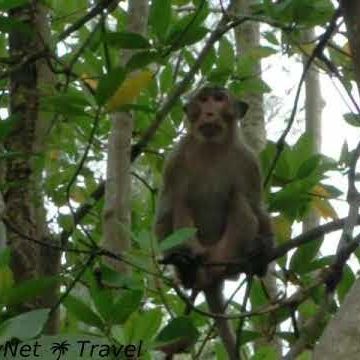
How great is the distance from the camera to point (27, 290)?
11.1ft

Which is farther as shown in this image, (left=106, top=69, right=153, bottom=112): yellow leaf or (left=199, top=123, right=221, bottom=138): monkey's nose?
(left=199, top=123, right=221, bottom=138): monkey's nose

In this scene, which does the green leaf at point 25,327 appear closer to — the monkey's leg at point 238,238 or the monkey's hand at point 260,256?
the monkey's hand at point 260,256

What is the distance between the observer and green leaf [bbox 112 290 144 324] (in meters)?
3.41

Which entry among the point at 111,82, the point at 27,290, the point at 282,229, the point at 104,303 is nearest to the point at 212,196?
the point at 282,229

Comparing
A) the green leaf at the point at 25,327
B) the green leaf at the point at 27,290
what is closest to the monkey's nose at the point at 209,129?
the green leaf at the point at 27,290

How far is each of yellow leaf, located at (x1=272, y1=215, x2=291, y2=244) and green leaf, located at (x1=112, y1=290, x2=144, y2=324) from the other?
5.25ft

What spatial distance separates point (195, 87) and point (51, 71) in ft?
3.80

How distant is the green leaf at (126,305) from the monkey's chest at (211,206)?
7.46ft

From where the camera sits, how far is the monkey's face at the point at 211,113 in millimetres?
5375

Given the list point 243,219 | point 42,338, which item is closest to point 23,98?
point 243,219

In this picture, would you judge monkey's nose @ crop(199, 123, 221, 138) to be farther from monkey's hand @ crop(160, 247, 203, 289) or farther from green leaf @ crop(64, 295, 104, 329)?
green leaf @ crop(64, 295, 104, 329)

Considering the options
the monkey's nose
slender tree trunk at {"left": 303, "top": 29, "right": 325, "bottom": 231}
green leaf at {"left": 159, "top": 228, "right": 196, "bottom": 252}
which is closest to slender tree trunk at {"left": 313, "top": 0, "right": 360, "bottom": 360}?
green leaf at {"left": 159, "top": 228, "right": 196, "bottom": 252}

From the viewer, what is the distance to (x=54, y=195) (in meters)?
4.68

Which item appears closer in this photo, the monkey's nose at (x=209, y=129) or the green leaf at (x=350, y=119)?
the green leaf at (x=350, y=119)
